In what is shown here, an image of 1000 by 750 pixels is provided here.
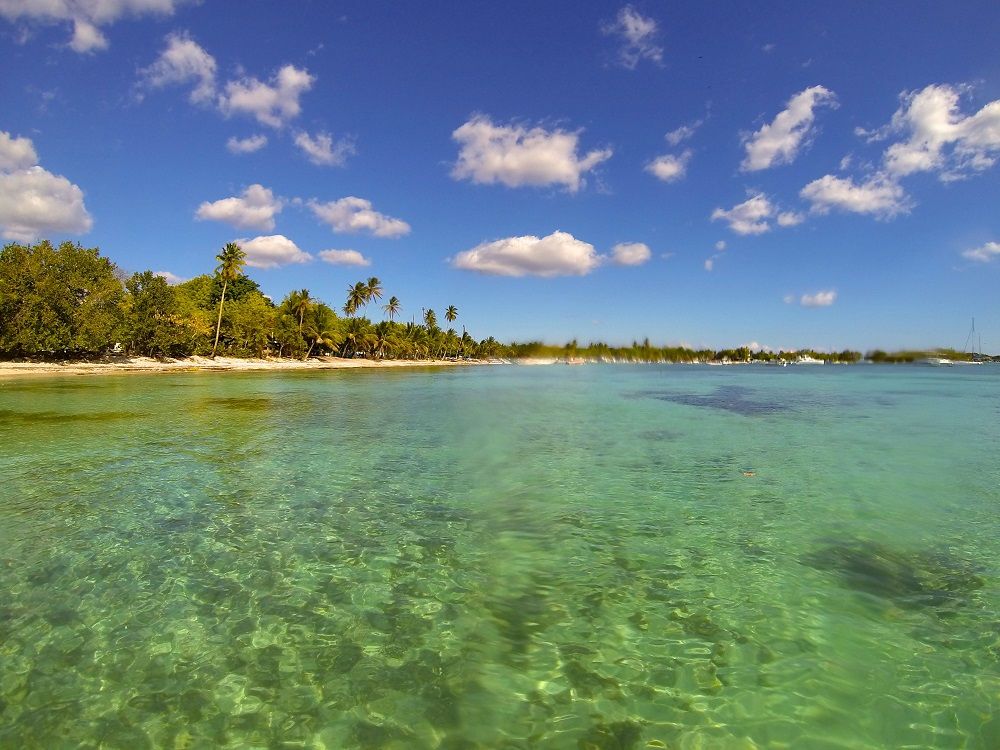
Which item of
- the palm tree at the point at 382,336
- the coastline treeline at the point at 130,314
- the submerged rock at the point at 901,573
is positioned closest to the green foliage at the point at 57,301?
the coastline treeline at the point at 130,314

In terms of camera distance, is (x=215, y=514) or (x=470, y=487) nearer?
(x=215, y=514)

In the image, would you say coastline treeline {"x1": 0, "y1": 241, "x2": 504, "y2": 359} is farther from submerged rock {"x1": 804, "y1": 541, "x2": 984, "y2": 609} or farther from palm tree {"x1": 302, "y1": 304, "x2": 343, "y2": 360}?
submerged rock {"x1": 804, "y1": 541, "x2": 984, "y2": 609}

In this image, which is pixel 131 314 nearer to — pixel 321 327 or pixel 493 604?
pixel 321 327

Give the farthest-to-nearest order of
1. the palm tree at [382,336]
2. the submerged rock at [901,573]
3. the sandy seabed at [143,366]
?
1. the palm tree at [382,336]
2. the sandy seabed at [143,366]
3. the submerged rock at [901,573]

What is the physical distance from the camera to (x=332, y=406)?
105ft

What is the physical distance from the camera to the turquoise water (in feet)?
14.6

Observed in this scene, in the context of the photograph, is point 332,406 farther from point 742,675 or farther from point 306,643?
point 742,675

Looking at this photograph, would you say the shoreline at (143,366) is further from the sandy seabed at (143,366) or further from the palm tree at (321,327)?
the palm tree at (321,327)

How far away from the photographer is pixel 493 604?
21.5ft

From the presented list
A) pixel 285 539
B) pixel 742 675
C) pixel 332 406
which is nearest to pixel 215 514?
pixel 285 539

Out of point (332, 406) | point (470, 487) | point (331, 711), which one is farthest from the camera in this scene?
point (332, 406)

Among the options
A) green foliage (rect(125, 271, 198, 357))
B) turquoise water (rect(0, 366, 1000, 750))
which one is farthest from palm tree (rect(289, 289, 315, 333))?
turquoise water (rect(0, 366, 1000, 750))

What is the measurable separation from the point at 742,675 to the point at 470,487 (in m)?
8.20

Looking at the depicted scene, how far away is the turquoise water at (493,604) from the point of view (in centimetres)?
444
